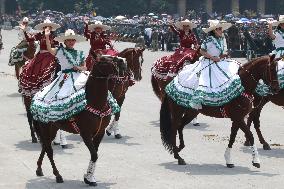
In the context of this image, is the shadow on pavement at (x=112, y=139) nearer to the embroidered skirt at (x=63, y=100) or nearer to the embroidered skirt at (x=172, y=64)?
the embroidered skirt at (x=172, y=64)

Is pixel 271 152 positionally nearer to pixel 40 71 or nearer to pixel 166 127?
pixel 166 127

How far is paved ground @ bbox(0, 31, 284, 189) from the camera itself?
37.6 ft

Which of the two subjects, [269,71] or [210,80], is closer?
[269,71]

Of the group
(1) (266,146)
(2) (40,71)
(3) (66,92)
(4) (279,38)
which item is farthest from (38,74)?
(4) (279,38)

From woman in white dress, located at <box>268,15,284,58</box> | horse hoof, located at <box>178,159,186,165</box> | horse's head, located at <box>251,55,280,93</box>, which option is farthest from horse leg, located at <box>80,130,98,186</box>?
woman in white dress, located at <box>268,15,284,58</box>

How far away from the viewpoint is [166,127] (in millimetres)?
13344

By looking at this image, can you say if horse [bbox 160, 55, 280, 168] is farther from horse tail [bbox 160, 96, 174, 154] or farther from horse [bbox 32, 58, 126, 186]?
horse [bbox 32, 58, 126, 186]

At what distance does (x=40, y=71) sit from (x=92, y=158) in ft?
13.8

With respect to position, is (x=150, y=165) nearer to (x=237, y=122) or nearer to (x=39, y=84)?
(x=237, y=122)

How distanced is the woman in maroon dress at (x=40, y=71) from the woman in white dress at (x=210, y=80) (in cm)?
275

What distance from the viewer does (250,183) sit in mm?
11289

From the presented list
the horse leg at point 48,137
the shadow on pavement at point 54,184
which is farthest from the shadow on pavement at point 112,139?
the shadow on pavement at point 54,184

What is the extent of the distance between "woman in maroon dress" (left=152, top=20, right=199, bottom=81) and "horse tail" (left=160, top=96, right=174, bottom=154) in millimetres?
3341

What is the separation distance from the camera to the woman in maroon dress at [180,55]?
55.0ft
